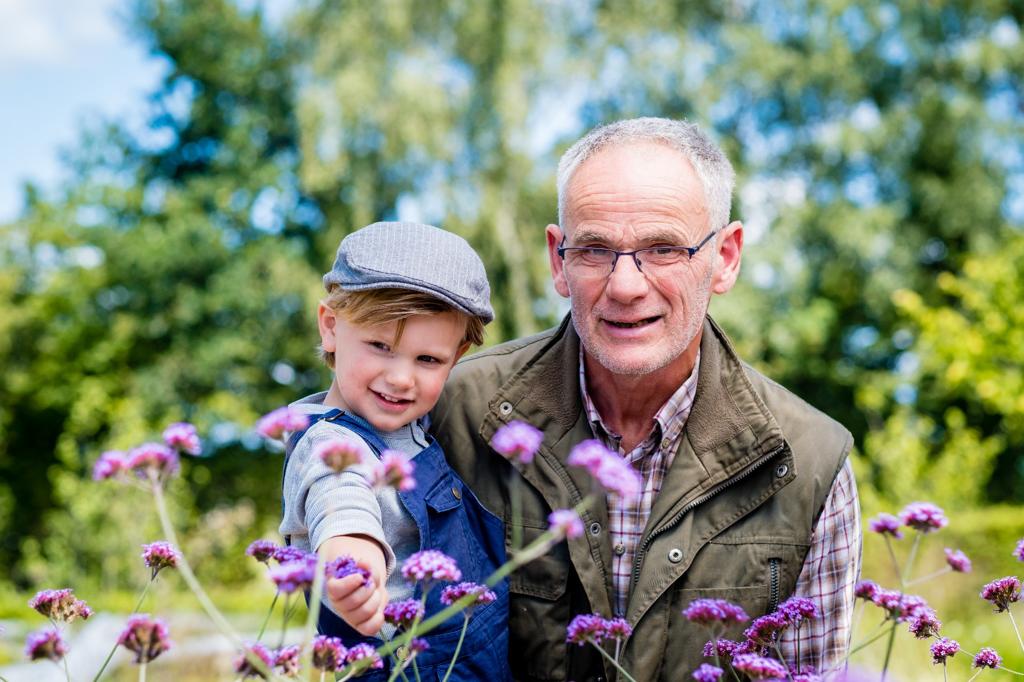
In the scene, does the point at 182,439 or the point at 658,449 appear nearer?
the point at 182,439

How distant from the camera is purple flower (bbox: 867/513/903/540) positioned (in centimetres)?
215

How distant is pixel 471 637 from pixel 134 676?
24.6 feet

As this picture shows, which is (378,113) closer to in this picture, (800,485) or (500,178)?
(500,178)

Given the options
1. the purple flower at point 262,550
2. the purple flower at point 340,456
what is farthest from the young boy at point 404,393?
the purple flower at point 340,456

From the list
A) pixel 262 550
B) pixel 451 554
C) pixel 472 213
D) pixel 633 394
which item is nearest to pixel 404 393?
pixel 451 554

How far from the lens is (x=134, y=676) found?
356 inches

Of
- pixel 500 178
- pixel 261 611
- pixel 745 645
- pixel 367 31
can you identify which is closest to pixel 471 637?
pixel 745 645

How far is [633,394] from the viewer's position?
315 centimetres

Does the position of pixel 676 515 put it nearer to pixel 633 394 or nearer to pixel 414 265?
pixel 633 394

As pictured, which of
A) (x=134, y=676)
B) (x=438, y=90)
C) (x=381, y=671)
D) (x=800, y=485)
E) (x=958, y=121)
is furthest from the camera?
(x=958, y=121)

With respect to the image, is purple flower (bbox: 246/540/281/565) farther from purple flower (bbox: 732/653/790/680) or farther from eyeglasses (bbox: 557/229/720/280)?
eyeglasses (bbox: 557/229/720/280)

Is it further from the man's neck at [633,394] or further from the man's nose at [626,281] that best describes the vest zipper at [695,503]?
the man's nose at [626,281]

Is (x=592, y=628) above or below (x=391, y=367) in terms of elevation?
below

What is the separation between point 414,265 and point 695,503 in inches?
41.3
